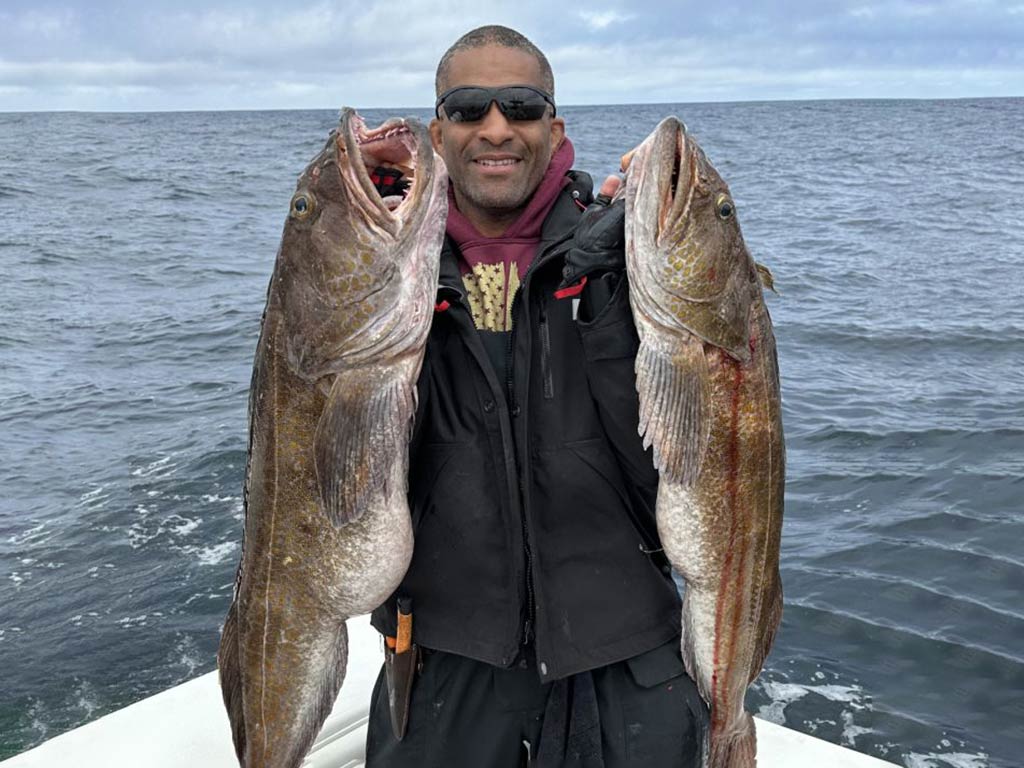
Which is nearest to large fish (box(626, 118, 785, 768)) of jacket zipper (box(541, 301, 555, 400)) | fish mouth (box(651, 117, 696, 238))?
fish mouth (box(651, 117, 696, 238))

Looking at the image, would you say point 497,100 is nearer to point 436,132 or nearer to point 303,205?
point 436,132

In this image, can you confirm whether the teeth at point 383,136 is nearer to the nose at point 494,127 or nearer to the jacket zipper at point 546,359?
the nose at point 494,127

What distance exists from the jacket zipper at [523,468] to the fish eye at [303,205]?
2.15 ft

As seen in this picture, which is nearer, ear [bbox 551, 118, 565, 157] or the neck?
the neck

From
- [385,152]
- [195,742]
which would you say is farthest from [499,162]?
[195,742]

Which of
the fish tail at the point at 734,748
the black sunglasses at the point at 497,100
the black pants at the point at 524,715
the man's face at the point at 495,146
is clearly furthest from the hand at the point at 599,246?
the fish tail at the point at 734,748

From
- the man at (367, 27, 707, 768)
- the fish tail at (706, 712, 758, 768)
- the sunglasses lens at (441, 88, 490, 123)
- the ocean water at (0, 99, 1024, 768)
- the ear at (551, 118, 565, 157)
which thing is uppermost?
the sunglasses lens at (441, 88, 490, 123)

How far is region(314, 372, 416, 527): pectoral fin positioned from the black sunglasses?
0.92 meters

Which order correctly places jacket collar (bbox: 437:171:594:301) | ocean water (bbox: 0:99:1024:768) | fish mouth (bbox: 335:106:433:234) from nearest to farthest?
fish mouth (bbox: 335:106:433:234) → jacket collar (bbox: 437:171:594:301) → ocean water (bbox: 0:99:1024:768)

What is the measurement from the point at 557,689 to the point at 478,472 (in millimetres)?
726

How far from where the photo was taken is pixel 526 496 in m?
2.97

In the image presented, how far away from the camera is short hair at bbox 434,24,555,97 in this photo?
320cm

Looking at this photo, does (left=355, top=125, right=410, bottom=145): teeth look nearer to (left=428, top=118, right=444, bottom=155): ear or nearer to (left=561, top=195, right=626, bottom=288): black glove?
(left=428, top=118, right=444, bottom=155): ear

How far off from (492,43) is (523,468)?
138 cm
